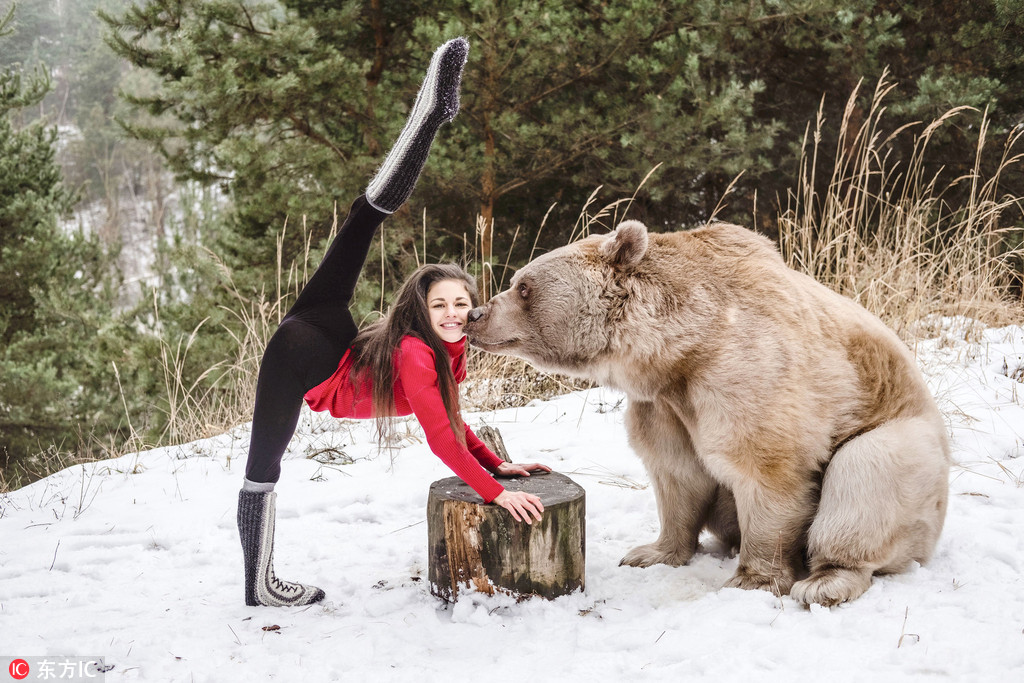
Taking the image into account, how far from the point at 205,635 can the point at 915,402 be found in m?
2.41

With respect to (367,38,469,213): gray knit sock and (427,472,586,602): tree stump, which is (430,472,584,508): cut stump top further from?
(367,38,469,213): gray knit sock

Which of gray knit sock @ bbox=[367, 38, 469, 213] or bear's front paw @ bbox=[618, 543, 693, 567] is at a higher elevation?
gray knit sock @ bbox=[367, 38, 469, 213]

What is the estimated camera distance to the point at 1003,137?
320 inches

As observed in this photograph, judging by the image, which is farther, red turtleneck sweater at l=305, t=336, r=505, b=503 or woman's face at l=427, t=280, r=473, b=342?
woman's face at l=427, t=280, r=473, b=342

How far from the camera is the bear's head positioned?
101 inches

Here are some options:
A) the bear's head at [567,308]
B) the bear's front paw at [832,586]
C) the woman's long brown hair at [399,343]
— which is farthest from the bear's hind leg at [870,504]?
the woman's long brown hair at [399,343]

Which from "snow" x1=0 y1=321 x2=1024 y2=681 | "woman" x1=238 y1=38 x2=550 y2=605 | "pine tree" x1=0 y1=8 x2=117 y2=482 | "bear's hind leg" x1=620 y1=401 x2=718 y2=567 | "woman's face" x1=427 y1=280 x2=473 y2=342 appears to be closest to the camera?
"snow" x1=0 y1=321 x2=1024 y2=681

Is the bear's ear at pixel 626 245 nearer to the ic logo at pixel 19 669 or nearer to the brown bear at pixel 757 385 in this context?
the brown bear at pixel 757 385

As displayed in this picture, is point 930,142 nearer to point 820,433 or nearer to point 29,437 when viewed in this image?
point 820,433

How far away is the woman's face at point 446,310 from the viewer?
100 inches

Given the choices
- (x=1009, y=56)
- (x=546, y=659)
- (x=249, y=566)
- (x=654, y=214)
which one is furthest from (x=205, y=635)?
(x=1009, y=56)

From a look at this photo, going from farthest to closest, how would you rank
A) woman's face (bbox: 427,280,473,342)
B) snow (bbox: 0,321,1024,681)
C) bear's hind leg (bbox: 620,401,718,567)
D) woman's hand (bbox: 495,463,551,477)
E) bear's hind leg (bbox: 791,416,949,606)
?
1. woman's hand (bbox: 495,463,551,477)
2. bear's hind leg (bbox: 620,401,718,567)
3. woman's face (bbox: 427,280,473,342)
4. bear's hind leg (bbox: 791,416,949,606)
5. snow (bbox: 0,321,1024,681)

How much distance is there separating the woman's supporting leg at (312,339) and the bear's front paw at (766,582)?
1.52m

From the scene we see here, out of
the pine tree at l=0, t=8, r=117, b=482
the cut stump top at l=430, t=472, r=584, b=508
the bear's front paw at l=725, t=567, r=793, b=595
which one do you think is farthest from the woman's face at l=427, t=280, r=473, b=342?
the pine tree at l=0, t=8, r=117, b=482
